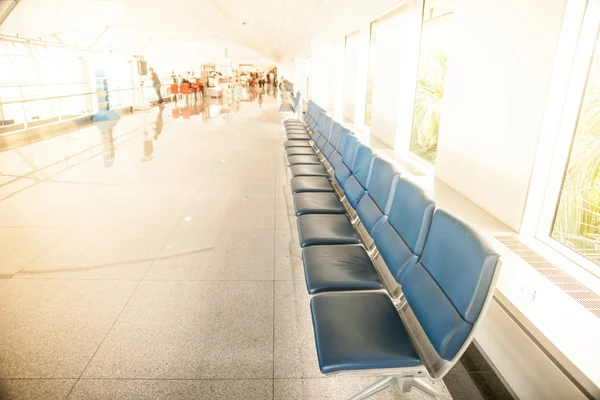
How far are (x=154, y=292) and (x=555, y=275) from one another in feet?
7.81

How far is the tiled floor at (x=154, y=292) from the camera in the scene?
1771 millimetres

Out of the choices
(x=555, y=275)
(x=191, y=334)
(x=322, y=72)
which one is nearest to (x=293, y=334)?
(x=191, y=334)

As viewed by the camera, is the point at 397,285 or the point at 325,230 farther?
the point at 325,230

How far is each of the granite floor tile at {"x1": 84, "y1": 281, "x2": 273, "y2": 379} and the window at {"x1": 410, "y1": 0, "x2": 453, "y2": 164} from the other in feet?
10.0

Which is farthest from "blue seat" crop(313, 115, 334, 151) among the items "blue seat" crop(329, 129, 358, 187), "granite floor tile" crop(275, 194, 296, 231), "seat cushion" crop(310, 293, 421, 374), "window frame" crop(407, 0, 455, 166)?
"seat cushion" crop(310, 293, 421, 374)

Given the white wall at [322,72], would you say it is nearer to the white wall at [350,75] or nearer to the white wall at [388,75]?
the white wall at [350,75]

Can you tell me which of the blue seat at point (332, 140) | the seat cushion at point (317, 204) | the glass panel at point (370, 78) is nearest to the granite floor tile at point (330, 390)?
the seat cushion at point (317, 204)

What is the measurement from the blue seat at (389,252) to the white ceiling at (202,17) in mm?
3475

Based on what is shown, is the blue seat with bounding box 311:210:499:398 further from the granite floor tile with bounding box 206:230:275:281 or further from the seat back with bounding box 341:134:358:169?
the seat back with bounding box 341:134:358:169

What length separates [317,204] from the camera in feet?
9.80

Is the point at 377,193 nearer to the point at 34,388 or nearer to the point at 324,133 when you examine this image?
the point at 34,388

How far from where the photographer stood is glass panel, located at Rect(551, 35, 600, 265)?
2057 millimetres

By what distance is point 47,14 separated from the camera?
17.6 metres

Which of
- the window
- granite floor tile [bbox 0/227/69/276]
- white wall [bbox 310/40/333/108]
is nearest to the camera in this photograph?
granite floor tile [bbox 0/227/69/276]
